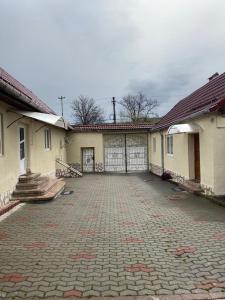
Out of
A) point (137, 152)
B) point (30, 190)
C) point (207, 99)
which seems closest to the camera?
point (30, 190)

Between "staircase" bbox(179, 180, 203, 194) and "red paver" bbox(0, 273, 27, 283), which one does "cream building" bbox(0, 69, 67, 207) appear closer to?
"red paver" bbox(0, 273, 27, 283)

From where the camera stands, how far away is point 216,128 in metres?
11.2

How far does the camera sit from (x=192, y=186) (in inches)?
528

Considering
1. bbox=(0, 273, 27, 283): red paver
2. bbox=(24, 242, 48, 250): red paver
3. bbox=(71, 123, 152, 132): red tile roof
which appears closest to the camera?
bbox=(0, 273, 27, 283): red paver

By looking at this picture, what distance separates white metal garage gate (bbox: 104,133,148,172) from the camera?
1039 inches

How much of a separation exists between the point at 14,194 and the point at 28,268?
641cm

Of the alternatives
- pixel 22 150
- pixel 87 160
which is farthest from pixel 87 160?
pixel 22 150

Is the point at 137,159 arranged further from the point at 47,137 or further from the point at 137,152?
the point at 47,137

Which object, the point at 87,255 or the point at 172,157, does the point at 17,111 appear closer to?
the point at 87,255

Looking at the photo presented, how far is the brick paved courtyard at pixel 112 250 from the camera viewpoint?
14.2 feet

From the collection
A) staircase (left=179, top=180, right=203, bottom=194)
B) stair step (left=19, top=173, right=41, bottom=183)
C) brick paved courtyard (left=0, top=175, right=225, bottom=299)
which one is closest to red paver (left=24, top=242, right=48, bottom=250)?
brick paved courtyard (left=0, top=175, right=225, bottom=299)

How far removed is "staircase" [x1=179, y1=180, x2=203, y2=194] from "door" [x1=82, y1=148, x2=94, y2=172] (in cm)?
1191

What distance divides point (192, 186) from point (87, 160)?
13.6m

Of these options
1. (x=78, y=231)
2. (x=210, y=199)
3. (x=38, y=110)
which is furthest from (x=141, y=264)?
(x=38, y=110)
